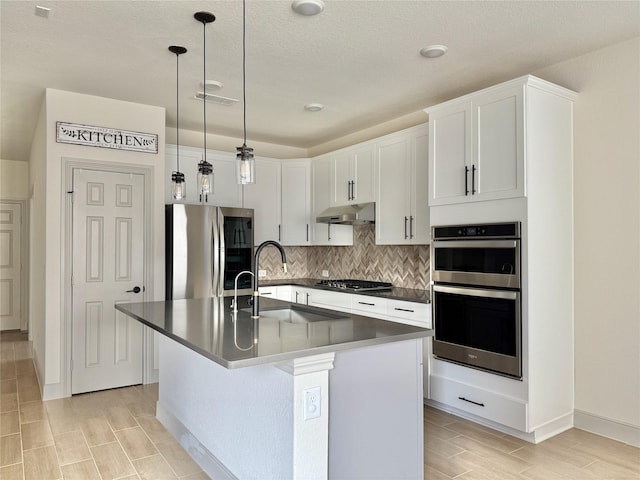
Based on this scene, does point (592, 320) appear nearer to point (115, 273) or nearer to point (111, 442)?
point (111, 442)

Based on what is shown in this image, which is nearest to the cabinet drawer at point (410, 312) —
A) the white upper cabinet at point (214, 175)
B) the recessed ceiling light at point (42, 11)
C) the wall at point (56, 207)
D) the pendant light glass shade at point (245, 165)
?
the pendant light glass shade at point (245, 165)

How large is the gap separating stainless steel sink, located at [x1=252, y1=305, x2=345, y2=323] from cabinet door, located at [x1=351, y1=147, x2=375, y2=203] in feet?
7.12

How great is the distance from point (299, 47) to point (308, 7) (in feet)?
1.85

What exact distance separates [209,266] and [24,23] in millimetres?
2509

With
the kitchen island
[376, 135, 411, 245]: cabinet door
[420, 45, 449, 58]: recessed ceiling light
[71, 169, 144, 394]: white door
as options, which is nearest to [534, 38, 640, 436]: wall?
[420, 45, 449, 58]: recessed ceiling light

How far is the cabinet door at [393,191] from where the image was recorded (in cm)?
434

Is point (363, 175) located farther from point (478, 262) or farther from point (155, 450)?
point (155, 450)

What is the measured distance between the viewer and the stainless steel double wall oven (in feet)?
10.4

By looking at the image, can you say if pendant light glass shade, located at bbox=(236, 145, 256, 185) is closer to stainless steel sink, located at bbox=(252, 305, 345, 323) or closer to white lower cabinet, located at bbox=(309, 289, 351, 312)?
stainless steel sink, located at bbox=(252, 305, 345, 323)

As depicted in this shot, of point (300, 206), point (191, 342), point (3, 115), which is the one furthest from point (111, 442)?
point (3, 115)

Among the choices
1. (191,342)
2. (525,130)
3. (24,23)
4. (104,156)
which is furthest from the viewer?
(104,156)

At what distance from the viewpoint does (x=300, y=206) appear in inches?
226

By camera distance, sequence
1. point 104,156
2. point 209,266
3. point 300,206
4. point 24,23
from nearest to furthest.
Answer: point 24,23 → point 104,156 → point 209,266 → point 300,206

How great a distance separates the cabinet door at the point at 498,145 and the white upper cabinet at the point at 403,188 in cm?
77
